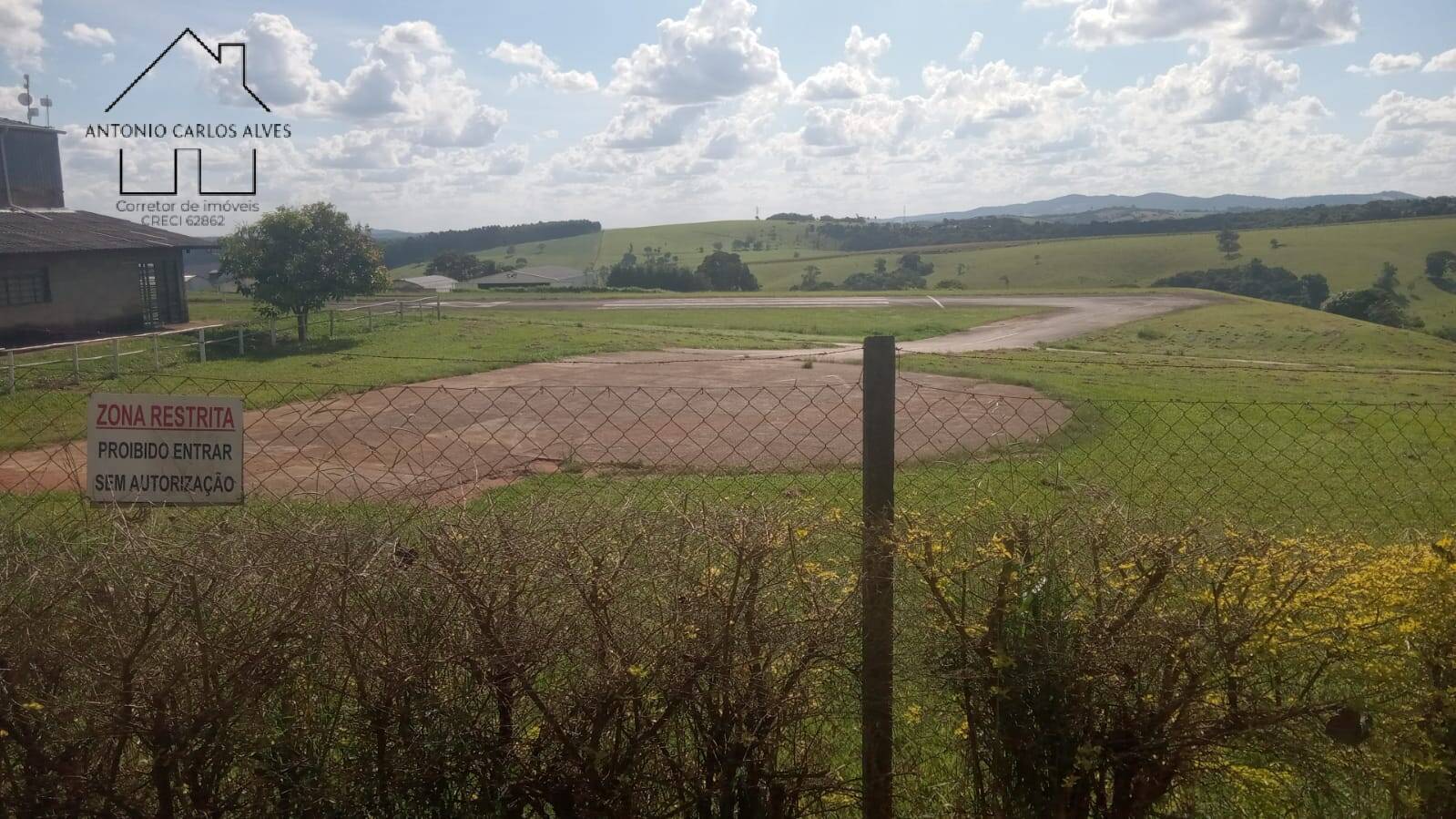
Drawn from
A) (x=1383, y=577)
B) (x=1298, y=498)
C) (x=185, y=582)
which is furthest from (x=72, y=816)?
(x=1298, y=498)

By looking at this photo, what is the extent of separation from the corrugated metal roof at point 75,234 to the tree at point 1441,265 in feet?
216

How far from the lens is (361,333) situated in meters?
30.4

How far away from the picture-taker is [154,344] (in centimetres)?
2036

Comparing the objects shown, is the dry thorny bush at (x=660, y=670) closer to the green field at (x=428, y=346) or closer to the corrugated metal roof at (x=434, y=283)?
the green field at (x=428, y=346)

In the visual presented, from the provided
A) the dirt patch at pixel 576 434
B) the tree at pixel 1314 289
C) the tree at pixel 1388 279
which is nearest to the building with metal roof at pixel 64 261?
the dirt patch at pixel 576 434

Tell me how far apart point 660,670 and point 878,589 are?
0.66 meters

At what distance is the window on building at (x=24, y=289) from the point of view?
82.2 ft

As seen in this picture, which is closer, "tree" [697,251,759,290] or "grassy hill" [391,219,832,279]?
"tree" [697,251,759,290]

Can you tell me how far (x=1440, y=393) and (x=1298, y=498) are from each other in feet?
38.7

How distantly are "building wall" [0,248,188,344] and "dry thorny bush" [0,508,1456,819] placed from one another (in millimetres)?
26890

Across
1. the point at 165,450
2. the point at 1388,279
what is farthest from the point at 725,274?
the point at 165,450

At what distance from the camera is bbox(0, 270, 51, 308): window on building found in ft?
82.2

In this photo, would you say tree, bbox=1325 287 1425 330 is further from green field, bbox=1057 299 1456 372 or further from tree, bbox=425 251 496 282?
tree, bbox=425 251 496 282

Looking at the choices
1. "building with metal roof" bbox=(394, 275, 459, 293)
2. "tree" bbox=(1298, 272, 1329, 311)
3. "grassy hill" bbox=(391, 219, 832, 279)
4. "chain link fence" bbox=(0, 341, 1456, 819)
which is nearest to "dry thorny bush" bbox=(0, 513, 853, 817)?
"chain link fence" bbox=(0, 341, 1456, 819)
